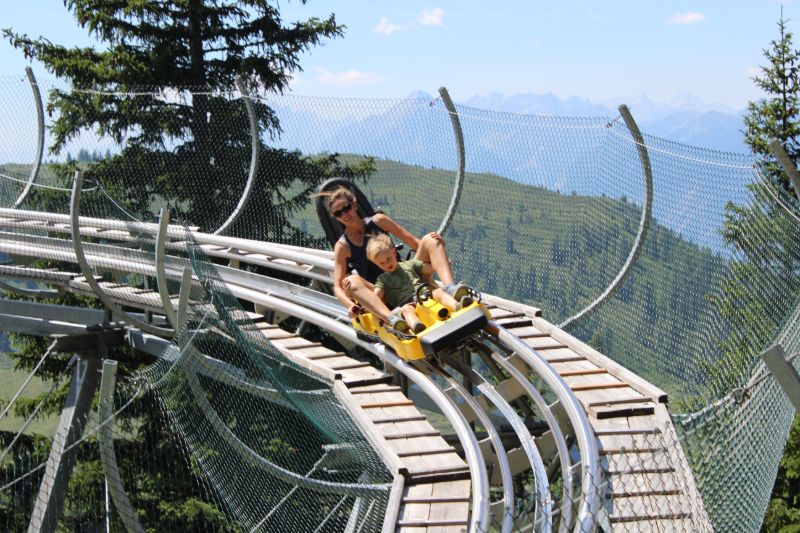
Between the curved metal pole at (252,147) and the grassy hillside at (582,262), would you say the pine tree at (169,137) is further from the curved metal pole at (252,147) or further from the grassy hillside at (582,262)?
the grassy hillside at (582,262)

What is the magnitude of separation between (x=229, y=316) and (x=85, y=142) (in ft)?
21.6

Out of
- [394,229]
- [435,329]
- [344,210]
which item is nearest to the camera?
[435,329]

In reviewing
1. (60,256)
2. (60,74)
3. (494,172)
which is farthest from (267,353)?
(60,74)

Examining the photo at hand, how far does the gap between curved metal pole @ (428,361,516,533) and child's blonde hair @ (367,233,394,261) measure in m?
0.72

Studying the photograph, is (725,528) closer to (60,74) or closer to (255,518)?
(255,518)

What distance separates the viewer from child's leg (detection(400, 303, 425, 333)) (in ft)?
21.4

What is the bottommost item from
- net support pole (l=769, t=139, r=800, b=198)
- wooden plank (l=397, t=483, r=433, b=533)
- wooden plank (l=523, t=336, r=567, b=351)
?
wooden plank (l=397, t=483, r=433, b=533)

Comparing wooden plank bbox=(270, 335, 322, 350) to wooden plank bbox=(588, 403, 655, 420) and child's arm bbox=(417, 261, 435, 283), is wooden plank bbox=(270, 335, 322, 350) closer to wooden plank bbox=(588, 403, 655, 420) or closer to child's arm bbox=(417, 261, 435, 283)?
child's arm bbox=(417, 261, 435, 283)

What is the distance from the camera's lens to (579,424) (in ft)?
19.0

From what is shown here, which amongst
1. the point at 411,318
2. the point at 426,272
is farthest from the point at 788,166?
the point at 426,272

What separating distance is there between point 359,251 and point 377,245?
0.61 meters

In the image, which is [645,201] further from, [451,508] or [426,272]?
A: [451,508]

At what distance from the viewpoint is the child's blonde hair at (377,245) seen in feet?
22.4

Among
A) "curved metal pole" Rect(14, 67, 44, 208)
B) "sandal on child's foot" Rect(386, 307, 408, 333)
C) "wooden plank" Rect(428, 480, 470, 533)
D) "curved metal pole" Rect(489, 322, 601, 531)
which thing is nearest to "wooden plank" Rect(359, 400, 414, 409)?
"sandal on child's foot" Rect(386, 307, 408, 333)
